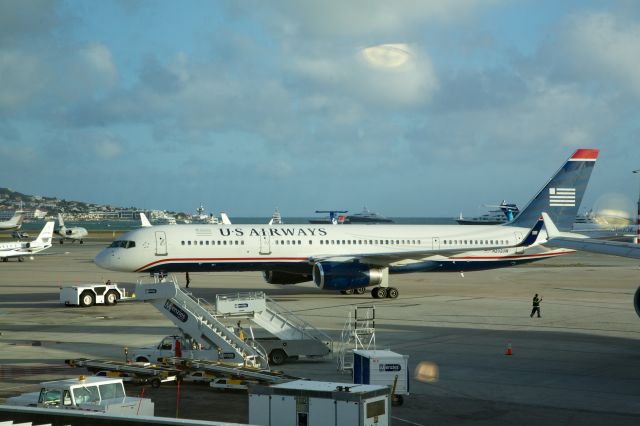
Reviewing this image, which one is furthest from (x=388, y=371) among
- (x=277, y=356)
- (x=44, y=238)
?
(x=44, y=238)

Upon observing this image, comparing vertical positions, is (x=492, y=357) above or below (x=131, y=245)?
below

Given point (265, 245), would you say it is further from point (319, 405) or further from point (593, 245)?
point (319, 405)

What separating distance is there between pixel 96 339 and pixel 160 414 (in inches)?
532

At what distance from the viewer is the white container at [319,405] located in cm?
1499

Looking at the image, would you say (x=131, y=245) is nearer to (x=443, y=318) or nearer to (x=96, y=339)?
(x=96, y=339)

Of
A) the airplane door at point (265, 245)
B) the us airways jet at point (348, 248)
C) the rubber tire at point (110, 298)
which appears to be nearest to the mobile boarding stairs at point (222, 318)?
the us airways jet at point (348, 248)

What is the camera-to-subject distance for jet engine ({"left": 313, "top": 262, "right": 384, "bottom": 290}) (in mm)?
43406

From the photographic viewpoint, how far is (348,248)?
157 ft

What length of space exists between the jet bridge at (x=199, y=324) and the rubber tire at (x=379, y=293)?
20.9 meters

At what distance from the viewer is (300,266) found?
153ft

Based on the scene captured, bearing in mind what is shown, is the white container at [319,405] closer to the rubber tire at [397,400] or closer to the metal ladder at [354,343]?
the rubber tire at [397,400]

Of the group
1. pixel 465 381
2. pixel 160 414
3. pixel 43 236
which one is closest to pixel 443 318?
pixel 465 381

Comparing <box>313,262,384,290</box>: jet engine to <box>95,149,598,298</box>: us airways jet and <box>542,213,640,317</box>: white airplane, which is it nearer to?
<box>95,149,598,298</box>: us airways jet

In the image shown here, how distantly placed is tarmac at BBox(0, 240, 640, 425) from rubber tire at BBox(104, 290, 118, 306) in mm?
538
